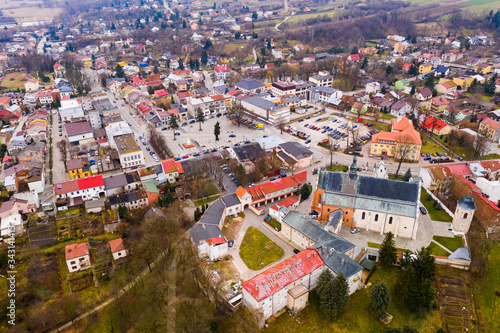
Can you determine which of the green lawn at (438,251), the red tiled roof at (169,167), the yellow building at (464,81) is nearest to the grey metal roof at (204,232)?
the red tiled roof at (169,167)

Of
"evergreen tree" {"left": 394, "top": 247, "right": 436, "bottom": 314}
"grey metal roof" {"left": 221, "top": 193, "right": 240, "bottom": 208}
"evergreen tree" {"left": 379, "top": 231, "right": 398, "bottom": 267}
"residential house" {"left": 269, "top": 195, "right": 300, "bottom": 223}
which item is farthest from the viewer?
"grey metal roof" {"left": 221, "top": 193, "right": 240, "bottom": 208}

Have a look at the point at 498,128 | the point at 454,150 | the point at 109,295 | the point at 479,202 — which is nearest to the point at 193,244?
the point at 109,295

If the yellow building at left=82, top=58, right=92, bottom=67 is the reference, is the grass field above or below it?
below

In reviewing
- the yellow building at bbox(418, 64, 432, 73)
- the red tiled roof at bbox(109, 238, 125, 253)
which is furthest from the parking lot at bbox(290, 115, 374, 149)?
the yellow building at bbox(418, 64, 432, 73)

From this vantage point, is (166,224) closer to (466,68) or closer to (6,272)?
(6,272)

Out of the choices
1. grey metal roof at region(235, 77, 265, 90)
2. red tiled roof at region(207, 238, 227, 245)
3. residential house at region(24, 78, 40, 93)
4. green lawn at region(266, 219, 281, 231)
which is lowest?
green lawn at region(266, 219, 281, 231)

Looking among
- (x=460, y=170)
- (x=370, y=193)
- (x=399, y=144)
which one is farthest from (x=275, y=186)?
(x=460, y=170)

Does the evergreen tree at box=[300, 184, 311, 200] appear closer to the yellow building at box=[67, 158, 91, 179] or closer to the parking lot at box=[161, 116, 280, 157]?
the parking lot at box=[161, 116, 280, 157]
